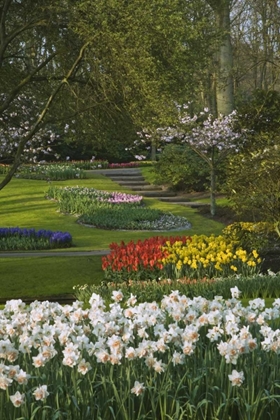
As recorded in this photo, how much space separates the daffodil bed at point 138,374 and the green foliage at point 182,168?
82.7ft

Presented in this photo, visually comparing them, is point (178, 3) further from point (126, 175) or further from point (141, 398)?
point (126, 175)

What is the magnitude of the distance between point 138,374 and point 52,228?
1934 cm

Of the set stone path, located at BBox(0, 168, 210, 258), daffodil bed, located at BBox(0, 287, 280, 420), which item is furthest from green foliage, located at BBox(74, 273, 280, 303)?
daffodil bed, located at BBox(0, 287, 280, 420)

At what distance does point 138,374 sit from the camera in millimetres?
5582

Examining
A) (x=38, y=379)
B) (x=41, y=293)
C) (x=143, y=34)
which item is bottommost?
(x=41, y=293)

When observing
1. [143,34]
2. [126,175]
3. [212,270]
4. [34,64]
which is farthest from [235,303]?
[126,175]

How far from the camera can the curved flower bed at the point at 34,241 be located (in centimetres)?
2027

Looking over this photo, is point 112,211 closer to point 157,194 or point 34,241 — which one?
point 34,241

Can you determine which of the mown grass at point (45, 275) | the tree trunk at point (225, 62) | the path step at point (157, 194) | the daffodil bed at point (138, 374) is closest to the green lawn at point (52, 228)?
the mown grass at point (45, 275)

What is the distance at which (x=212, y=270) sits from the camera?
1479 centimetres

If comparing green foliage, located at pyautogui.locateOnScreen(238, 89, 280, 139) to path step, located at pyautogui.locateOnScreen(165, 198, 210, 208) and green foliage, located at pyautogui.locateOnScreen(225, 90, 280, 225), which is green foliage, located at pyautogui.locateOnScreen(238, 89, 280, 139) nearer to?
path step, located at pyautogui.locateOnScreen(165, 198, 210, 208)

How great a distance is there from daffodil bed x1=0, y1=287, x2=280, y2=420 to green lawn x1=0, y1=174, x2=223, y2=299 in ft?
28.1

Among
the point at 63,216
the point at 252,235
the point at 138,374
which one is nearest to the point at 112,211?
the point at 63,216

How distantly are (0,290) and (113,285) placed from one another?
7.87 ft
